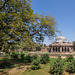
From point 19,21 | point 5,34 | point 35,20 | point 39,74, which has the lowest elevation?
point 39,74

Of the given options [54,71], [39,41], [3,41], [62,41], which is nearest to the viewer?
[54,71]

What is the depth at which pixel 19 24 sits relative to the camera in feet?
35.1

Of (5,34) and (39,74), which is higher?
(5,34)

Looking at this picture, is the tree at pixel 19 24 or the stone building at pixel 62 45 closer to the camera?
the tree at pixel 19 24

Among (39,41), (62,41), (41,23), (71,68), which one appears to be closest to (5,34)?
(41,23)

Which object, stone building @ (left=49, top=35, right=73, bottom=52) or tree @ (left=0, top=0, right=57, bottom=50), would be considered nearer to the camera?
tree @ (left=0, top=0, right=57, bottom=50)

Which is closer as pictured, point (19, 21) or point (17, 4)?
point (19, 21)

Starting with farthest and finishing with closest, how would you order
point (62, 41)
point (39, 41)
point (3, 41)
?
1. point (62, 41)
2. point (39, 41)
3. point (3, 41)

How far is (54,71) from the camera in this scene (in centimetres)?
881

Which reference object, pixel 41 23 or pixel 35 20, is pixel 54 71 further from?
pixel 35 20

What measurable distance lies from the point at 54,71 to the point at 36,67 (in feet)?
7.86

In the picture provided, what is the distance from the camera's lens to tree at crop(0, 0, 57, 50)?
1053 cm

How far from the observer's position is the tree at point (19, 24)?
34.6 feet

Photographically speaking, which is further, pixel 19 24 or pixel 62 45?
pixel 62 45
